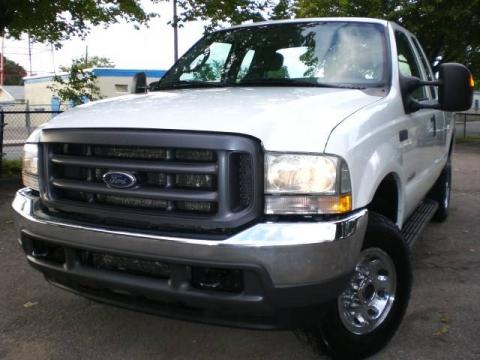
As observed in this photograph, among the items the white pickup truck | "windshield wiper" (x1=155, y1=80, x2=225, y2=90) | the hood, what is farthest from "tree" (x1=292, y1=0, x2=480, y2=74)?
the white pickup truck

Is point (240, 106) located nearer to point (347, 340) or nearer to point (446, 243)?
point (347, 340)

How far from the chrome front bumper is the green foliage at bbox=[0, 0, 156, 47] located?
7.70 metres

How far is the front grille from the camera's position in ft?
7.78

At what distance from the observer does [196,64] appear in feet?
14.4

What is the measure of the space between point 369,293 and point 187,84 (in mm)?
2027

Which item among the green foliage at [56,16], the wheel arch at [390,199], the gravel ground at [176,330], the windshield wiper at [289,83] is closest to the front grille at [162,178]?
the gravel ground at [176,330]

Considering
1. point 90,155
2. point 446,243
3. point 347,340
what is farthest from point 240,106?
point 446,243

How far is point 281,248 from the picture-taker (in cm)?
230

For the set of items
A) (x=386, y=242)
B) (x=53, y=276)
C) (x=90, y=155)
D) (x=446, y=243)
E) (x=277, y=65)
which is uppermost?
(x=277, y=65)

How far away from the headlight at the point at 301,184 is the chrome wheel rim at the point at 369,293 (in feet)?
1.95

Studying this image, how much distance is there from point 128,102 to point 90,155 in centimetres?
57

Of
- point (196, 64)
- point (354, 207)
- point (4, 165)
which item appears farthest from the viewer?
point (4, 165)

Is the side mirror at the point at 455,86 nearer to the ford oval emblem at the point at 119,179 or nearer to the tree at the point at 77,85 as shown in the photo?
the ford oval emblem at the point at 119,179

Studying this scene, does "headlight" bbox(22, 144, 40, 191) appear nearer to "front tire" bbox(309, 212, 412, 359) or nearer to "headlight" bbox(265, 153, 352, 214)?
"headlight" bbox(265, 153, 352, 214)
